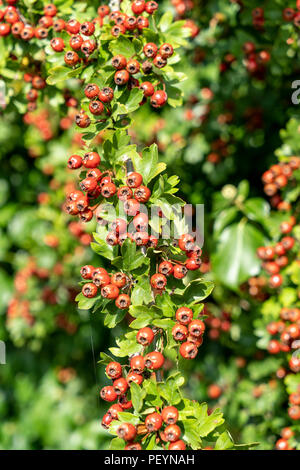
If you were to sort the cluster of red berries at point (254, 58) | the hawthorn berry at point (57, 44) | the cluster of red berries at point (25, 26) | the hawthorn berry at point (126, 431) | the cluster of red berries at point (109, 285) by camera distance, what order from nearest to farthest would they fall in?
1. the hawthorn berry at point (126, 431)
2. the cluster of red berries at point (109, 285)
3. the hawthorn berry at point (57, 44)
4. the cluster of red berries at point (25, 26)
5. the cluster of red berries at point (254, 58)

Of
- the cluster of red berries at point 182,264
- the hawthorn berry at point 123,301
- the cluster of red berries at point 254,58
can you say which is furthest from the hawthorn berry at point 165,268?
the cluster of red berries at point 254,58

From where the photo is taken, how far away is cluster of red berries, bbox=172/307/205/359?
117 cm

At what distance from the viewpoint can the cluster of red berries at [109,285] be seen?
3.94 feet

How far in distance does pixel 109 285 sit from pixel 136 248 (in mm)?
130

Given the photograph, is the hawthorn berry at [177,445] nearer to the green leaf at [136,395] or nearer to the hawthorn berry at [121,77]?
the green leaf at [136,395]

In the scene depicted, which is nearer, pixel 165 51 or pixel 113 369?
pixel 113 369

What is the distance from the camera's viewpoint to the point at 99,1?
69.5 inches

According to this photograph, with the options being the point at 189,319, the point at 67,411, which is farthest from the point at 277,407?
the point at 67,411

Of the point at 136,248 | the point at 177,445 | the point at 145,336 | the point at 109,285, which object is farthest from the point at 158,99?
the point at 177,445

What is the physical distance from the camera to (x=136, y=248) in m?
1.29

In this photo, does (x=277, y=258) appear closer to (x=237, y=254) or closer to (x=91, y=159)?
(x=237, y=254)

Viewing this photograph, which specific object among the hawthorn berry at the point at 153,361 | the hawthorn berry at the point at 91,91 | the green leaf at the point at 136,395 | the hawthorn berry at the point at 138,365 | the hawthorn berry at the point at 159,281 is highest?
the hawthorn berry at the point at 91,91
